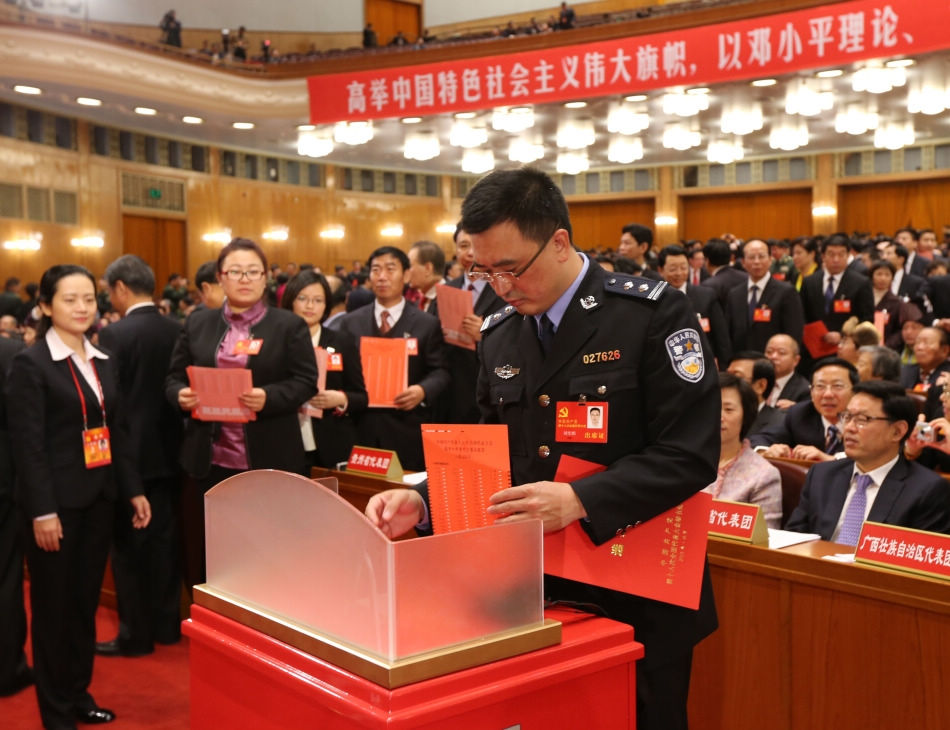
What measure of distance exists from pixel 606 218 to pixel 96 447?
17.6 m

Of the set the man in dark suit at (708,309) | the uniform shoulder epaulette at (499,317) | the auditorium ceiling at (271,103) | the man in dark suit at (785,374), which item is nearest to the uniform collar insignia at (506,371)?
the uniform shoulder epaulette at (499,317)

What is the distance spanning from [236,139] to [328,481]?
14867 millimetres

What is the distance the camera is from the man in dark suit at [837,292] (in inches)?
244

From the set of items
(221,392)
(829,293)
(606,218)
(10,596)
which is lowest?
(10,596)

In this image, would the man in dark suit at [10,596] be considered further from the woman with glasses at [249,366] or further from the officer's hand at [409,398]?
the officer's hand at [409,398]

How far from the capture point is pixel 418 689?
3.39ft

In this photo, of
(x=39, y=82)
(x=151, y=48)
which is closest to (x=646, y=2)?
(x=151, y=48)

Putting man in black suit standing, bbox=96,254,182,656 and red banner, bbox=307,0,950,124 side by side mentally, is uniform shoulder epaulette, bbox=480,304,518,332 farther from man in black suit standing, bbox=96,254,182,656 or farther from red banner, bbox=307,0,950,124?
red banner, bbox=307,0,950,124

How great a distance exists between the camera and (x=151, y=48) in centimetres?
1173

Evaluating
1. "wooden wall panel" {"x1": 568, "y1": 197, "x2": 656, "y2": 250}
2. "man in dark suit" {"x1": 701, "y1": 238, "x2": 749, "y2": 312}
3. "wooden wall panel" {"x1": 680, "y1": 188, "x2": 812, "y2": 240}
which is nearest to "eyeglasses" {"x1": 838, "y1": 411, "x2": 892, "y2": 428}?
"man in dark suit" {"x1": 701, "y1": 238, "x2": 749, "y2": 312}

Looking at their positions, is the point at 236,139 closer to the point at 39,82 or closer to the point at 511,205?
the point at 39,82

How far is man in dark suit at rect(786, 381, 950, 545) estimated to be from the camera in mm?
2699

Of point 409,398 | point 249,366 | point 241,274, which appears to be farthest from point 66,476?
point 409,398

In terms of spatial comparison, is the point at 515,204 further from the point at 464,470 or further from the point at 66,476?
the point at 66,476
